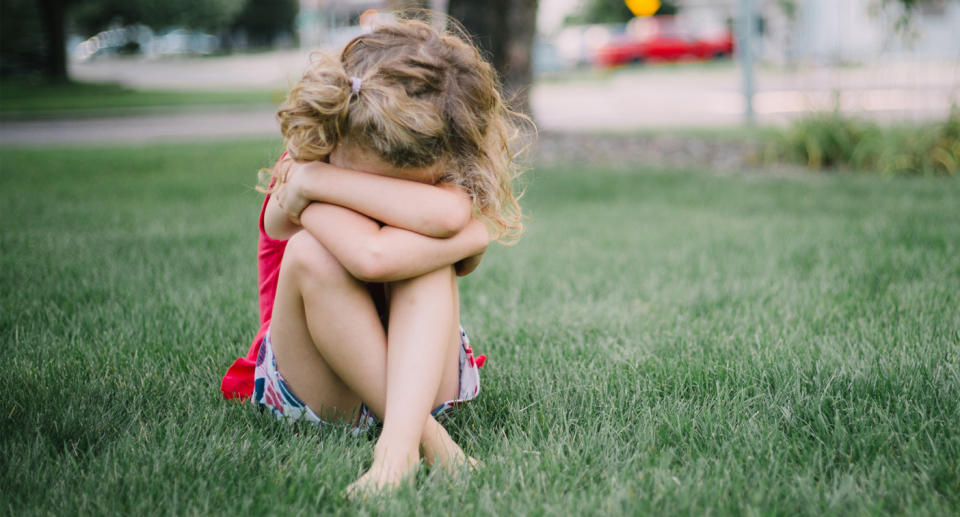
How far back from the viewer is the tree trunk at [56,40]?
2336cm

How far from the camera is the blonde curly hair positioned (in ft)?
5.49

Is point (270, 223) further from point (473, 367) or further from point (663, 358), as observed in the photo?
point (663, 358)

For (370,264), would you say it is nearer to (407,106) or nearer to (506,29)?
(407,106)

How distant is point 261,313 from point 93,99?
18.9 metres

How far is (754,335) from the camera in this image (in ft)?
8.39

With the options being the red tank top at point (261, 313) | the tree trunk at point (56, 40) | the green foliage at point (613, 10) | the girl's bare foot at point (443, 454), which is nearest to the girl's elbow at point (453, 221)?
the girl's bare foot at point (443, 454)

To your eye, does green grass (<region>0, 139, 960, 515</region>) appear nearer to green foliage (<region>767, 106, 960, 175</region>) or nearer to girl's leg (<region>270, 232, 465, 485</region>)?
girl's leg (<region>270, 232, 465, 485</region>)

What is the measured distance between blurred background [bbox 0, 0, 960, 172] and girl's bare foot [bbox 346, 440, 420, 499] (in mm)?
998

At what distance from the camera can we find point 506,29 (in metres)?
8.28

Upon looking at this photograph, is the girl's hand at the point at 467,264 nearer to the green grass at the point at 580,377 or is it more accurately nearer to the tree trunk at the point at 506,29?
the green grass at the point at 580,377

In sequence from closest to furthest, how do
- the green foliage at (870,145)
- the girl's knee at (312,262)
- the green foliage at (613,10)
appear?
the girl's knee at (312,262) → the green foliage at (870,145) → the green foliage at (613,10)

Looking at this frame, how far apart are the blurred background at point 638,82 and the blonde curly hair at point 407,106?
22 centimetres

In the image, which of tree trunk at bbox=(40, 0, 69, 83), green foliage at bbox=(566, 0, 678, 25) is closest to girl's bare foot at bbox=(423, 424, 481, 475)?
tree trunk at bbox=(40, 0, 69, 83)

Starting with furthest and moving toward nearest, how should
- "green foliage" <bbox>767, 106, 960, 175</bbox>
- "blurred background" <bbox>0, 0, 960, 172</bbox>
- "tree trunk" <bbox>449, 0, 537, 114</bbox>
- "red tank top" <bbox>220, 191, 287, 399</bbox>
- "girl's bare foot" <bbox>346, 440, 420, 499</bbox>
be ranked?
"tree trunk" <bbox>449, 0, 537, 114</bbox>, "blurred background" <bbox>0, 0, 960, 172</bbox>, "green foliage" <bbox>767, 106, 960, 175</bbox>, "red tank top" <bbox>220, 191, 287, 399</bbox>, "girl's bare foot" <bbox>346, 440, 420, 499</bbox>
